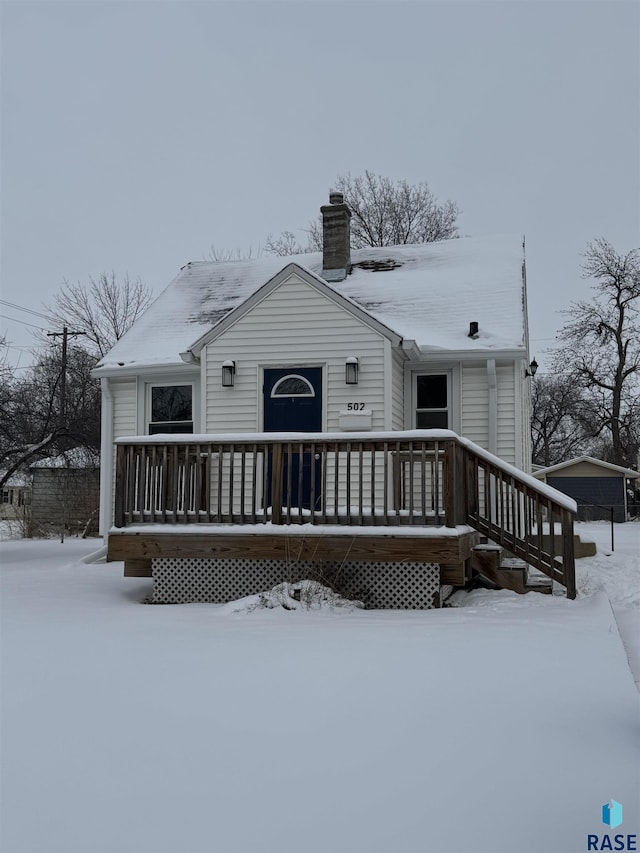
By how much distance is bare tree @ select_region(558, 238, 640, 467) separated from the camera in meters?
36.3

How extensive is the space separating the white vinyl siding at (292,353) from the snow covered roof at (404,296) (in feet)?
1.66

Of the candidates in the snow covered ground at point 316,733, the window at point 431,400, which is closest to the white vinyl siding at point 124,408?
the window at point 431,400

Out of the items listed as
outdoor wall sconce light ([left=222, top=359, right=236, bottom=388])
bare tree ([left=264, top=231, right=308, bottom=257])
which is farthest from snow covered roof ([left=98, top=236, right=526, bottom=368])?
bare tree ([left=264, top=231, right=308, bottom=257])

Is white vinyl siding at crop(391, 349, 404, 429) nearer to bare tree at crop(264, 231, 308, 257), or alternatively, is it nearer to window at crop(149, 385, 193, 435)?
window at crop(149, 385, 193, 435)

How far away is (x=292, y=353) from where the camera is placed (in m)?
11.2

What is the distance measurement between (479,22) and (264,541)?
8.94 metres

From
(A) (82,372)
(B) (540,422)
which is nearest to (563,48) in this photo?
(A) (82,372)

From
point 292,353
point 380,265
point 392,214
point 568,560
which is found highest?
point 392,214

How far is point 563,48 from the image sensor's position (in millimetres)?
13312

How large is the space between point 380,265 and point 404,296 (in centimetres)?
160

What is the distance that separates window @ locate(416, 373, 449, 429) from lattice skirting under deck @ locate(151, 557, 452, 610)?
134 inches

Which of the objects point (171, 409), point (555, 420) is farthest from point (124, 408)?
point (555, 420)

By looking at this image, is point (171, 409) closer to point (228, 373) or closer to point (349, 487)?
point (228, 373)

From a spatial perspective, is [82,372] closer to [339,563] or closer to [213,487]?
[213,487]
